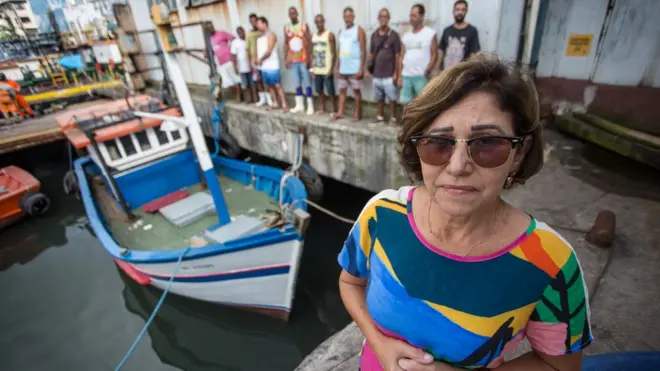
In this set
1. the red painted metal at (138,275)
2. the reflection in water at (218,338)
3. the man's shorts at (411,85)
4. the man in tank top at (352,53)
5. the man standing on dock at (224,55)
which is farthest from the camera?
the man standing on dock at (224,55)

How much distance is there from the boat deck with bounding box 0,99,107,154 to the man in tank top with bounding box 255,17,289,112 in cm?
822

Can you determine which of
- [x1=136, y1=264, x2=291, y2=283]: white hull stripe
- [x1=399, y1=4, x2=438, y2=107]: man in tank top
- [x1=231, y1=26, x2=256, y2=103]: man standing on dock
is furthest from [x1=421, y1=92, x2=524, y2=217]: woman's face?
[x1=231, y1=26, x2=256, y2=103]: man standing on dock

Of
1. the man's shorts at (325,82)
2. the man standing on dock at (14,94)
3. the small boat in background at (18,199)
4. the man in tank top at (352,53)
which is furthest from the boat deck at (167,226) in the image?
the man standing on dock at (14,94)

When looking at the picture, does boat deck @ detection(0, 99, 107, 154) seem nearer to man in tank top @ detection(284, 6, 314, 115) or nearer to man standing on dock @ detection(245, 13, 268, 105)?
man standing on dock @ detection(245, 13, 268, 105)

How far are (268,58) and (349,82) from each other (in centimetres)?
231

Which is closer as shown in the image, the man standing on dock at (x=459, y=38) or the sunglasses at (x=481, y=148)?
the sunglasses at (x=481, y=148)

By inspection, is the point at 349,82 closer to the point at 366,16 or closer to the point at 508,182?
the point at 366,16

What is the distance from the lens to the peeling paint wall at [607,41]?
14.7 feet

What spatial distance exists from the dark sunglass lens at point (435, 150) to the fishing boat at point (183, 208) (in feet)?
11.4

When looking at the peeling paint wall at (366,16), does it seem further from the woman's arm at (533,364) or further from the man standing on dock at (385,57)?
the woman's arm at (533,364)

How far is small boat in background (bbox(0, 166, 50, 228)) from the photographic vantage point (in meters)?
8.46

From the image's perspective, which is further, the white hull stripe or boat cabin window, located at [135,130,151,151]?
boat cabin window, located at [135,130,151,151]

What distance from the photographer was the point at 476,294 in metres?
0.96

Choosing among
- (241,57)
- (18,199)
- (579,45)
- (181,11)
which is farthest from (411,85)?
(18,199)
